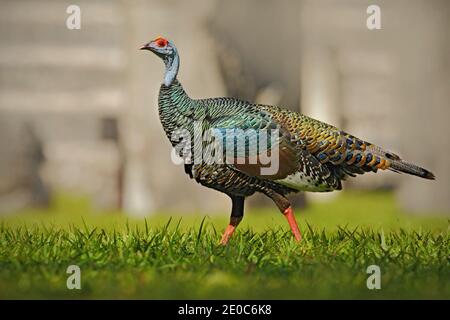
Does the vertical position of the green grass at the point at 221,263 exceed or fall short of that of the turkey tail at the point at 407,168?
it falls short

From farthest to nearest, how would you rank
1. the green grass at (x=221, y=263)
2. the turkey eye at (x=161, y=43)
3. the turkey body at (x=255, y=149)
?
the turkey eye at (x=161, y=43), the turkey body at (x=255, y=149), the green grass at (x=221, y=263)

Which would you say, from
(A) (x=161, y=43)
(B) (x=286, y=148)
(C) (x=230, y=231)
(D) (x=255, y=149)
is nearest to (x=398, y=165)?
(B) (x=286, y=148)

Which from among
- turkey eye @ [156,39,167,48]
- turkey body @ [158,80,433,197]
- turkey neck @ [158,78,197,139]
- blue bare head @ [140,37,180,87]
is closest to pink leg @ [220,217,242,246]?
turkey body @ [158,80,433,197]

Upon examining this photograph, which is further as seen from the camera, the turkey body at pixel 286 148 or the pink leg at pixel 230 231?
the pink leg at pixel 230 231

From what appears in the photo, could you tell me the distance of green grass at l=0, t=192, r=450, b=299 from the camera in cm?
299

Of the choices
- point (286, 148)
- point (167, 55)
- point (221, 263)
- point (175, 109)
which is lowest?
point (221, 263)

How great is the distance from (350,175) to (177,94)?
0.76 meters

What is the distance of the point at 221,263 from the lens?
325cm

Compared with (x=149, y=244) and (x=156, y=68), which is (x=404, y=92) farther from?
(x=149, y=244)

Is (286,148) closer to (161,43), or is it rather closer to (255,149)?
(255,149)

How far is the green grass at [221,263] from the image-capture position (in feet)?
9.80

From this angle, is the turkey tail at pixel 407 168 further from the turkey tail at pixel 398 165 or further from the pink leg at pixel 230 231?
the pink leg at pixel 230 231

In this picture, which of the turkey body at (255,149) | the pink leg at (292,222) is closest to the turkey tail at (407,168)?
the turkey body at (255,149)

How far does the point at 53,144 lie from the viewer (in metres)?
7.89
